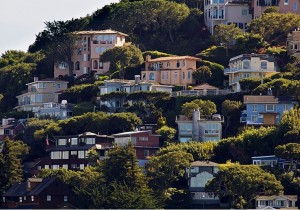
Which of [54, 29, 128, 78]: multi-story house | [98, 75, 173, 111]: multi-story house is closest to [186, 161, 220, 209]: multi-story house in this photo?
[98, 75, 173, 111]: multi-story house

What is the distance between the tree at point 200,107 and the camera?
12244 cm

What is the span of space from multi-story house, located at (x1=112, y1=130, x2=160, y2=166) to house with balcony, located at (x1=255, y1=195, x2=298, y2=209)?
15.5 meters

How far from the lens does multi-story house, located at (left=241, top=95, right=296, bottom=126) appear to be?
121688mm

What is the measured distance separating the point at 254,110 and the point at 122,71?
1850 cm

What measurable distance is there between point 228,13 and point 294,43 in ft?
38.8

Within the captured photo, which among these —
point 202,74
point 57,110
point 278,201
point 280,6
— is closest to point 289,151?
point 278,201

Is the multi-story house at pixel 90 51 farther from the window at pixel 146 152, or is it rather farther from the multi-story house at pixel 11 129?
the window at pixel 146 152

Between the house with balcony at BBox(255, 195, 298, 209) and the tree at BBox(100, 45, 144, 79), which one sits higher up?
the tree at BBox(100, 45, 144, 79)

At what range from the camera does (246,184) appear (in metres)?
107

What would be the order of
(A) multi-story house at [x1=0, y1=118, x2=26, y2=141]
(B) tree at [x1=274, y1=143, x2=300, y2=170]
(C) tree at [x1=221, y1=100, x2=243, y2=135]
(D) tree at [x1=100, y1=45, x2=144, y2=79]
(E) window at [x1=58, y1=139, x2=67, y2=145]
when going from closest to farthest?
(B) tree at [x1=274, y1=143, x2=300, y2=170]
(C) tree at [x1=221, y1=100, x2=243, y2=135]
(E) window at [x1=58, y1=139, x2=67, y2=145]
(A) multi-story house at [x1=0, y1=118, x2=26, y2=141]
(D) tree at [x1=100, y1=45, x2=144, y2=79]

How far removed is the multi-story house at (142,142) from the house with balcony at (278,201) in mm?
15546

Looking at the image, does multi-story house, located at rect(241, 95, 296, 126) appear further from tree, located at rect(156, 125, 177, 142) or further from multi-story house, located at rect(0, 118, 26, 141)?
multi-story house, located at rect(0, 118, 26, 141)

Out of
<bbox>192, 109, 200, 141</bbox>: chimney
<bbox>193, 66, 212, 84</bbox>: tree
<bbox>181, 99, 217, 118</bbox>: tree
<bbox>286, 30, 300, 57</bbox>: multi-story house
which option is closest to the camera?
<bbox>192, 109, 200, 141</bbox>: chimney

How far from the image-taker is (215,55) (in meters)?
136
